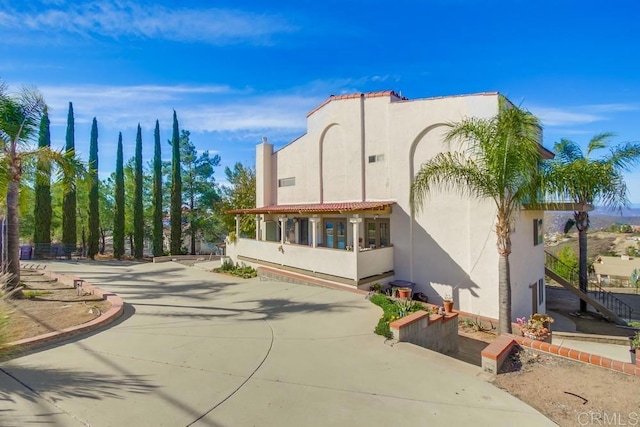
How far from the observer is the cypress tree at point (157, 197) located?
27156 millimetres

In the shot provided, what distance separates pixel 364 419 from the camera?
413 centimetres

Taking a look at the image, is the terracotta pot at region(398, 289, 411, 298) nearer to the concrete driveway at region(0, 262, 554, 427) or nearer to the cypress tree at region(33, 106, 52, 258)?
the concrete driveway at region(0, 262, 554, 427)

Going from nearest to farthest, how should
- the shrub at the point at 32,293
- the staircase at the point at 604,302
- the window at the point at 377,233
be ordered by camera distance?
the shrub at the point at 32,293 → the staircase at the point at 604,302 → the window at the point at 377,233

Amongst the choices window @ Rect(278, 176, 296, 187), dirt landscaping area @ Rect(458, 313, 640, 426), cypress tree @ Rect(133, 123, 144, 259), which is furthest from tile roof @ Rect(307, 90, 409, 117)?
cypress tree @ Rect(133, 123, 144, 259)

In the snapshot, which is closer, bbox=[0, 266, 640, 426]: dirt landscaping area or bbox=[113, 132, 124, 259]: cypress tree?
bbox=[0, 266, 640, 426]: dirt landscaping area

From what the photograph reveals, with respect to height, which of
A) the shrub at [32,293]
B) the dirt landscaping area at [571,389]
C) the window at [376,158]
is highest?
the window at [376,158]

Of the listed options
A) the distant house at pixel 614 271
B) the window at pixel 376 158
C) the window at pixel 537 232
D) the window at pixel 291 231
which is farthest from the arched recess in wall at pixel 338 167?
the distant house at pixel 614 271

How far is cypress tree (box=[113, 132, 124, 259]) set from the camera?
27.0 m

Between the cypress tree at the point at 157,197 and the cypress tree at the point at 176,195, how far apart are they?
1109 mm

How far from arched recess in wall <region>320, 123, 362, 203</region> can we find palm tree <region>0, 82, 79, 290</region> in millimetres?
11264

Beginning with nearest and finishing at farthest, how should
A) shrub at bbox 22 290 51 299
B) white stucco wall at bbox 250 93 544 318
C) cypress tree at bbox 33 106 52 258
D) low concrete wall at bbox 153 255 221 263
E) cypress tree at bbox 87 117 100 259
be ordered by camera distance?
shrub at bbox 22 290 51 299 → white stucco wall at bbox 250 93 544 318 → low concrete wall at bbox 153 255 221 263 → cypress tree at bbox 33 106 52 258 → cypress tree at bbox 87 117 100 259

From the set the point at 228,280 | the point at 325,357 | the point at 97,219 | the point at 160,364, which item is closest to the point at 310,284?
the point at 228,280

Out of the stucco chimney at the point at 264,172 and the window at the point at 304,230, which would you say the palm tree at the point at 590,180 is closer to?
the window at the point at 304,230

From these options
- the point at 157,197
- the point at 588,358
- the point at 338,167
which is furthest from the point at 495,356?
the point at 157,197
